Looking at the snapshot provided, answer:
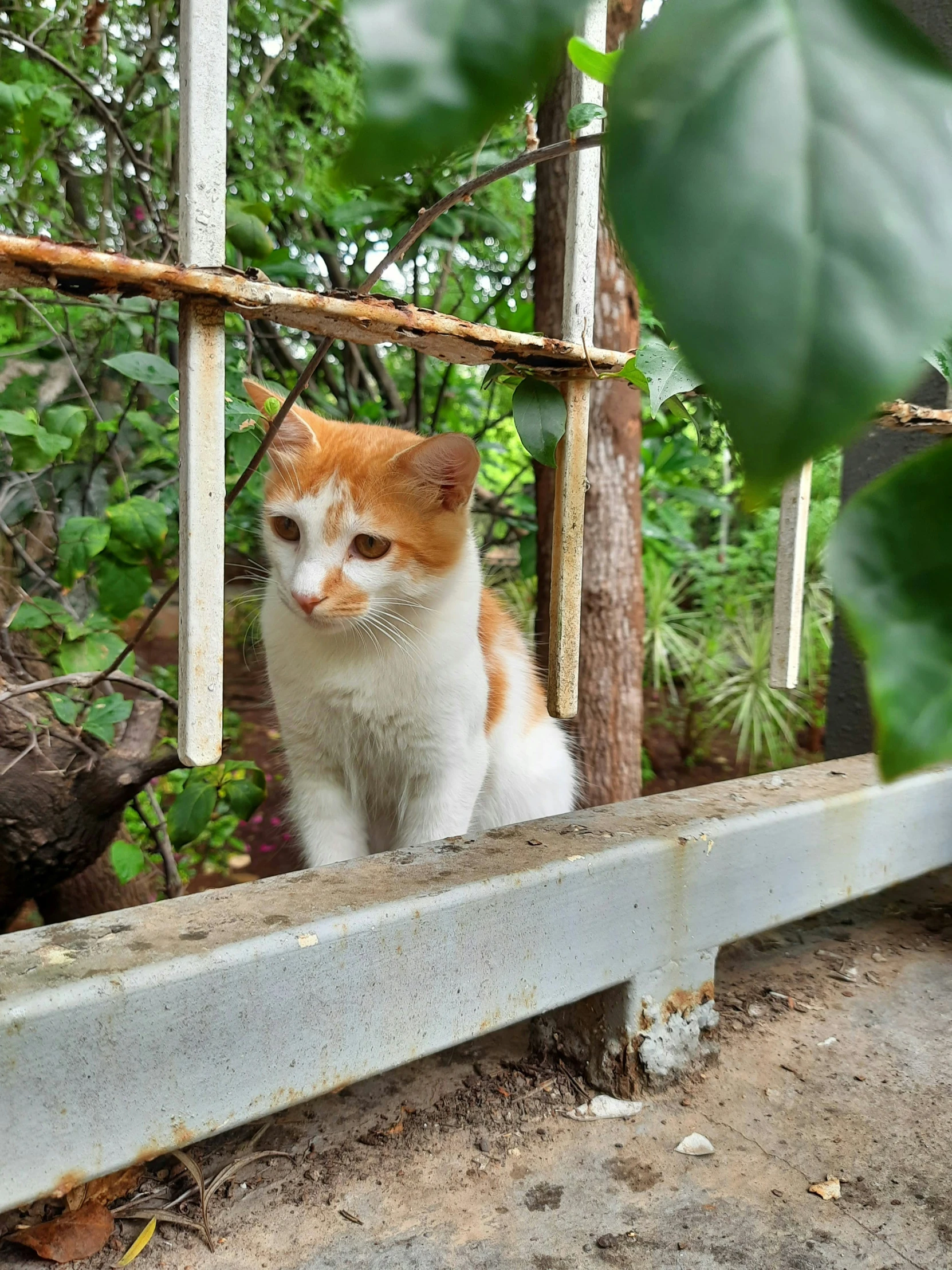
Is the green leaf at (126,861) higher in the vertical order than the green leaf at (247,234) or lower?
lower

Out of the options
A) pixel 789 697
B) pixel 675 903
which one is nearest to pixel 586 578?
pixel 675 903

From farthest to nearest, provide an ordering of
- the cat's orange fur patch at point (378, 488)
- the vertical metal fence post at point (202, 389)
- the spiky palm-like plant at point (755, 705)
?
the spiky palm-like plant at point (755, 705), the cat's orange fur patch at point (378, 488), the vertical metal fence post at point (202, 389)

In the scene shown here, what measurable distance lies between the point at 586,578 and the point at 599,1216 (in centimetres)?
154

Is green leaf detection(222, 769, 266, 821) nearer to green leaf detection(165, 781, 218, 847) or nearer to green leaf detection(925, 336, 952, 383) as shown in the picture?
green leaf detection(165, 781, 218, 847)

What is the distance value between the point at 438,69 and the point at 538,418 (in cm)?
90

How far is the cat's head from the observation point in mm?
1344

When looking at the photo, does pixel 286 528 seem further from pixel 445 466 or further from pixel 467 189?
pixel 467 189

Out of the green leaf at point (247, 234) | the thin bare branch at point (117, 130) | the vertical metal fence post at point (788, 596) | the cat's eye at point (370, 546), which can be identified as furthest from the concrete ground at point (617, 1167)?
the thin bare branch at point (117, 130)

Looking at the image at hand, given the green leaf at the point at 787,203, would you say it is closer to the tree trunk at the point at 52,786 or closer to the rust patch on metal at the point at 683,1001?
the rust patch on metal at the point at 683,1001

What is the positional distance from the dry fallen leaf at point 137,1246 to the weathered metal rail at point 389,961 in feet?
0.53

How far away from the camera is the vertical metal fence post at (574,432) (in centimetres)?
116

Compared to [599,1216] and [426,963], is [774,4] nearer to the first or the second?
[426,963]

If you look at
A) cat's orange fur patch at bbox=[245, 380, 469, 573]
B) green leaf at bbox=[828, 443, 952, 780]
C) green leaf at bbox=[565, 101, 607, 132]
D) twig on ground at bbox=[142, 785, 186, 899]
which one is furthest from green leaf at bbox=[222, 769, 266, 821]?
green leaf at bbox=[828, 443, 952, 780]

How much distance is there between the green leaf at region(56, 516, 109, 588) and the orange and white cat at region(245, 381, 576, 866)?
274 millimetres
